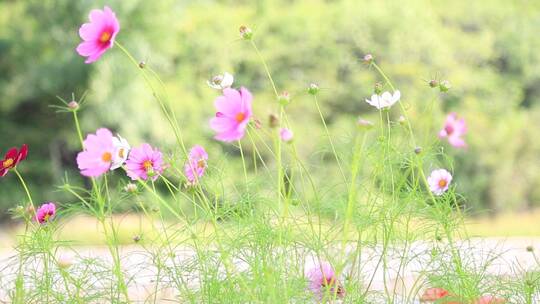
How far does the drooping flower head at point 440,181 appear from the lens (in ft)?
4.90

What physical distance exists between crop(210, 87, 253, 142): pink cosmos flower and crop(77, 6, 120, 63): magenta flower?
0.74ft

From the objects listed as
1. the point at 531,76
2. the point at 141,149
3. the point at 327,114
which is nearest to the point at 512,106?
the point at 531,76

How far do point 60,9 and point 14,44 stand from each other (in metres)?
0.79

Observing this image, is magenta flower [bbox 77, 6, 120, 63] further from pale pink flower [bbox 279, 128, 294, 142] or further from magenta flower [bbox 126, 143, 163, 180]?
pale pink flower [bbox 279, 128, 294, 142]

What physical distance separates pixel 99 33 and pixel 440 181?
64 cm

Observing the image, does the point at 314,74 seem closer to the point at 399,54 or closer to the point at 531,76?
the point at 399,54

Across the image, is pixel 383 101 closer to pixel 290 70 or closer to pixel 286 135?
pixel 286 135

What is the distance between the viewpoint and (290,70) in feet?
36.9

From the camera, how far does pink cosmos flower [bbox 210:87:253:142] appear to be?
43.5 inches

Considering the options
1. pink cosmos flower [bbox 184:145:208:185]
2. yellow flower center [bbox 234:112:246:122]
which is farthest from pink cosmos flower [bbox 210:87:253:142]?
pink cosmos flower [bbox 184:145:208:185]

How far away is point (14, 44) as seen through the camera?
956 cm

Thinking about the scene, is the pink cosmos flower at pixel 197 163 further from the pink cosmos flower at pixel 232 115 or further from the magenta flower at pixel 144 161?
the pink cosmos flower at pixel 232 115

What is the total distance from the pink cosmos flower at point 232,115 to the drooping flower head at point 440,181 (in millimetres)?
492

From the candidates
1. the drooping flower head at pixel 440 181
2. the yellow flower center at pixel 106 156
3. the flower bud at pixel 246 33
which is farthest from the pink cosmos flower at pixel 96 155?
the drooping flower head at pixel 440 181
